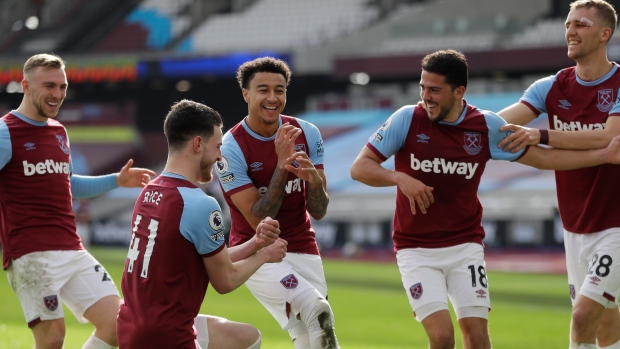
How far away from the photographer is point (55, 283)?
7.66 metres

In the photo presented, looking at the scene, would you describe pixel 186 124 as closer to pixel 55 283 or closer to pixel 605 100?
pixel 55 283

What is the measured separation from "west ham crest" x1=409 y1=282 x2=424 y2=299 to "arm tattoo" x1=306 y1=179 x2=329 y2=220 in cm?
88

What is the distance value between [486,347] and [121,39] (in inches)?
1226

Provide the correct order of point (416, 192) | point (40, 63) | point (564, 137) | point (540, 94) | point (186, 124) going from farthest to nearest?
1. point (540, 94)
2. point (40, 63)
3. point (564, 137)
4. point (416, 192)
5. point (186, 124)

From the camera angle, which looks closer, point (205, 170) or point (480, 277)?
point (205, 170)

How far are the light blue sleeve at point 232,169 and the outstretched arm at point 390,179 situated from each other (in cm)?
82

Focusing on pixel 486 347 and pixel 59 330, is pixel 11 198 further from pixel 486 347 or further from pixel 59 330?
pixel 486 347

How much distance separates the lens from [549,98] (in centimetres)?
787

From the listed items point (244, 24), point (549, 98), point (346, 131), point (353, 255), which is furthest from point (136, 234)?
point (244, 24)

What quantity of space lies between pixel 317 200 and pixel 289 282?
0.65m

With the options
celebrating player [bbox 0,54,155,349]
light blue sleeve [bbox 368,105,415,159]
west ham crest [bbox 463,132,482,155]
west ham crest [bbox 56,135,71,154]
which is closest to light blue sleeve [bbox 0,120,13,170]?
celebrating player [bbox 0,54,155,349]

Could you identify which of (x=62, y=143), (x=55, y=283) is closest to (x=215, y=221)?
(x=55, y=283)

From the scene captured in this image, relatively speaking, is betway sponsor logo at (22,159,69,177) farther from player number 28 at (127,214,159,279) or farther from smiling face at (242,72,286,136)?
player number 28 at (127,214,159,279)

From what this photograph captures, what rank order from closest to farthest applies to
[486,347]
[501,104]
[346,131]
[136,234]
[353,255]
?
1. [136,234]
2. [486,347]
3. [353,255]
4. [501,104]
5. [346,131]
